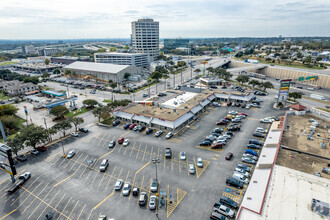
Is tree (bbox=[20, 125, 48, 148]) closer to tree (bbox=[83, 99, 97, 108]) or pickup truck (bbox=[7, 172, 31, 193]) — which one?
pickup truck (bbox=[7, 172, 31, 193])

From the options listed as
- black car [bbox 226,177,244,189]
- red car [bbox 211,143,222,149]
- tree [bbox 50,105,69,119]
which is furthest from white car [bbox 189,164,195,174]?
tree [bbox 50,105,69,119]

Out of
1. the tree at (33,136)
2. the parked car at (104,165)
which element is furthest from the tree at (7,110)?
the parked car at (104,165)

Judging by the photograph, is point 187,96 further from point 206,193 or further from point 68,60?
point 68,60

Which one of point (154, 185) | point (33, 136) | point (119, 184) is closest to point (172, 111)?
point (154, 185)

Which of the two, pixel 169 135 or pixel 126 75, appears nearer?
pixel 169 135

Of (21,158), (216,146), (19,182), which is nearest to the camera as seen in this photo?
(19,182)

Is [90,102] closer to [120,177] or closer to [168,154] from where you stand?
[120,177]

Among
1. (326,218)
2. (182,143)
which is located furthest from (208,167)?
(326,218)
